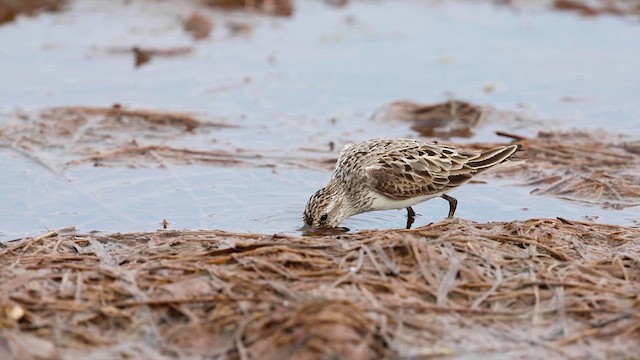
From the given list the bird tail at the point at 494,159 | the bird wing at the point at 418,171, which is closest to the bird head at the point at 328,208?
the bird wing at the point at 418,171

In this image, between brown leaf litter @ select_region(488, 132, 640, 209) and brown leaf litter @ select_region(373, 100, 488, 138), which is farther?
brown leaf litter @ select_region(373, 100, 488, 138)

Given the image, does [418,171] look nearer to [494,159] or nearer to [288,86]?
[494,159]

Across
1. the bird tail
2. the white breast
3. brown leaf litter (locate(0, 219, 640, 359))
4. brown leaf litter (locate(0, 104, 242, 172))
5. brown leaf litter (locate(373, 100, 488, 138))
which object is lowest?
brown leaf litter (locate(0, 104, 242, 172))

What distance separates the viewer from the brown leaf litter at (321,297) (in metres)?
6.03

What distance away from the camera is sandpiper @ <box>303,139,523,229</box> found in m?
8.98

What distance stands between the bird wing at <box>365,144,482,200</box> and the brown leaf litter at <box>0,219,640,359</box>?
1.18m

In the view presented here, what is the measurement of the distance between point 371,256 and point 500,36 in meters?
10.7

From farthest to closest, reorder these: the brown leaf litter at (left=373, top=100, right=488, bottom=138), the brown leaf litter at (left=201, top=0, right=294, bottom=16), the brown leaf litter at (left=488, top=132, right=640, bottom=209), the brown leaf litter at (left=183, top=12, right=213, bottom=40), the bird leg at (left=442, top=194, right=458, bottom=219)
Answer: the brown leaf litter at (left=201, top=0, right=294, bottom=16) < the brown leaf litter at (left=183, top=12, right=213, bottom=40) < the brown leaf litter at (left=373, top=100, right=488, bottom=138) < the brown leaf litter at (left=488, top=132, right=640, bottom=209) < the bird leg at (left=442, top=194, right=458, bottom=219)

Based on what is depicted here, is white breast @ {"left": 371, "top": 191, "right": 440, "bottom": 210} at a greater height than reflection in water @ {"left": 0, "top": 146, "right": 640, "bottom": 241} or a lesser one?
greater

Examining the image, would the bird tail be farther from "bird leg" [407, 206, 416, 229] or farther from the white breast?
"bird leg" [407, 206, 416, 229]

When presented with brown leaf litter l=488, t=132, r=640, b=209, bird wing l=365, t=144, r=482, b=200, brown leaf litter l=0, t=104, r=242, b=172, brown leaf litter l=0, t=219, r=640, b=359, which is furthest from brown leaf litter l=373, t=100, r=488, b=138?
brown leaf litter l=0, t=219, r=640, b=359

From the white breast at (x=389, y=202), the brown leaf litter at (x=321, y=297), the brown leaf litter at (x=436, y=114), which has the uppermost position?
the brown leaf litter at (x=321, y=297)

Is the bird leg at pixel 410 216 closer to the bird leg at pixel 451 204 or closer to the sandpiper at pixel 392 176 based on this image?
the sandpiper at pixel 392 176

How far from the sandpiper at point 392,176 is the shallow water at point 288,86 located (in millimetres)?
404
